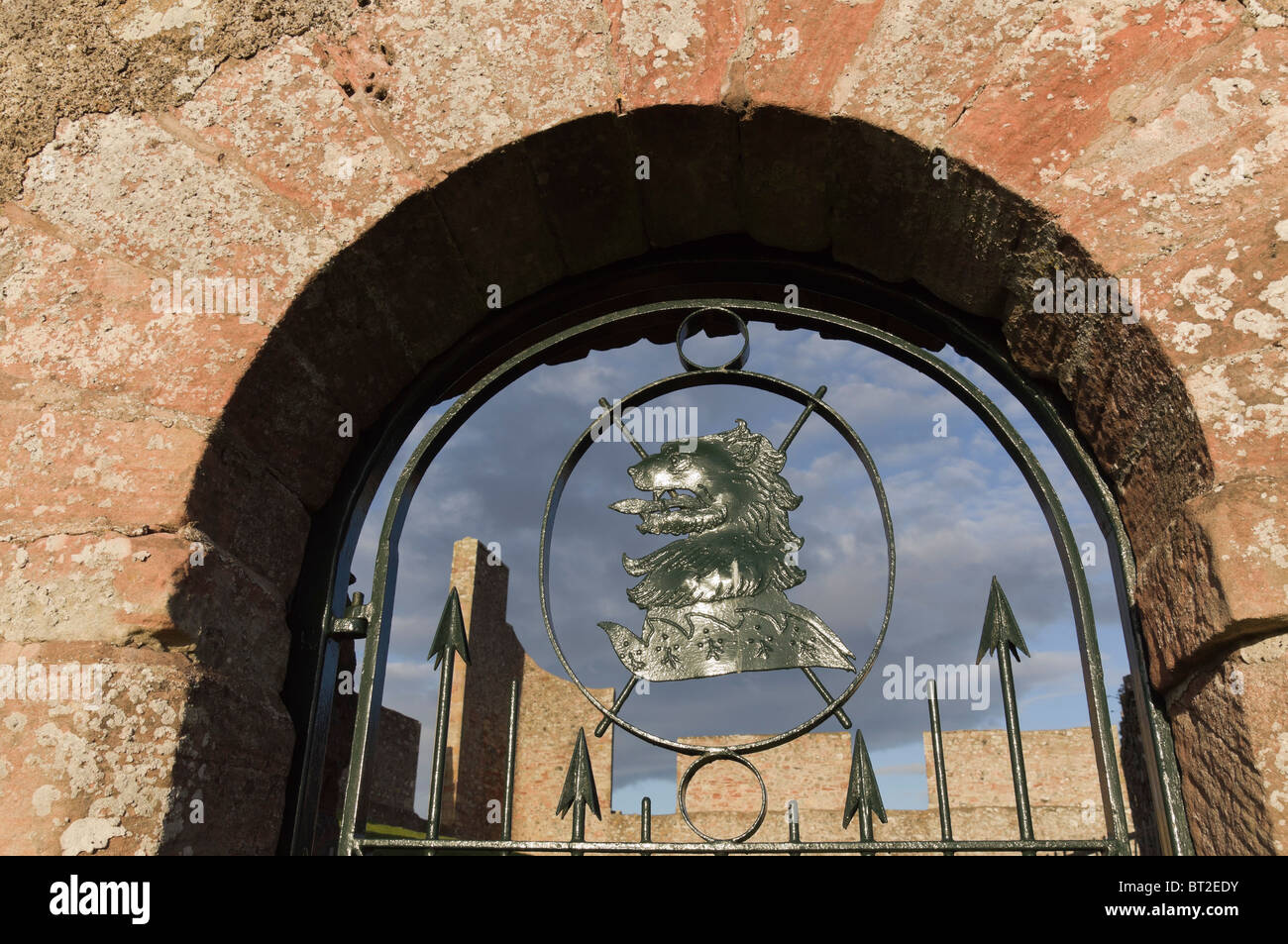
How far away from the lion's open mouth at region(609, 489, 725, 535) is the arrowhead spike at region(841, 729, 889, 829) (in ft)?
1.80

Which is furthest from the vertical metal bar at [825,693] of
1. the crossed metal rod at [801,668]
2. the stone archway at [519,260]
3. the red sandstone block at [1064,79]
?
the red sandstone block at [1064,79]

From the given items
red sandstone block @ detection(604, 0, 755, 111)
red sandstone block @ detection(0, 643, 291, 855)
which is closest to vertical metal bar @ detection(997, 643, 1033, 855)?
red sandstone block @ detection(604, 0, 755, 111)

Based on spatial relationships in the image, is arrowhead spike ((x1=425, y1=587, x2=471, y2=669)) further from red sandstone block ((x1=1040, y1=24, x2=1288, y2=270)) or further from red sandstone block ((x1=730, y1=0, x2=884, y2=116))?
red sandstone block ((x1=1040, y1=24, x2=1288, y2=270))

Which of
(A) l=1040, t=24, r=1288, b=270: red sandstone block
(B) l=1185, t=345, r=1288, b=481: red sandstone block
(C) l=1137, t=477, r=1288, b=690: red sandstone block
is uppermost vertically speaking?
(A) l=1040, t=24, r=1288, b=270: red sandstone block

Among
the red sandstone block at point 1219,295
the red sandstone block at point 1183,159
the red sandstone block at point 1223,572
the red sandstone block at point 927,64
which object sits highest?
the red sandstone block at point 927,64

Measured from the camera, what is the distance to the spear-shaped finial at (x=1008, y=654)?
1719mm

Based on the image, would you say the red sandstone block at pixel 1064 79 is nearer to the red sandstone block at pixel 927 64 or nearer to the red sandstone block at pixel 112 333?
the red sandstone block at pixel 927 64

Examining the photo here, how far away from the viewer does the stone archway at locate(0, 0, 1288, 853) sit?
1.54 m

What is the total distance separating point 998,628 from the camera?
1.81 meters

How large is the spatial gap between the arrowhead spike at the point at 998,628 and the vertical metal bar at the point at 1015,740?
0.6 inches
